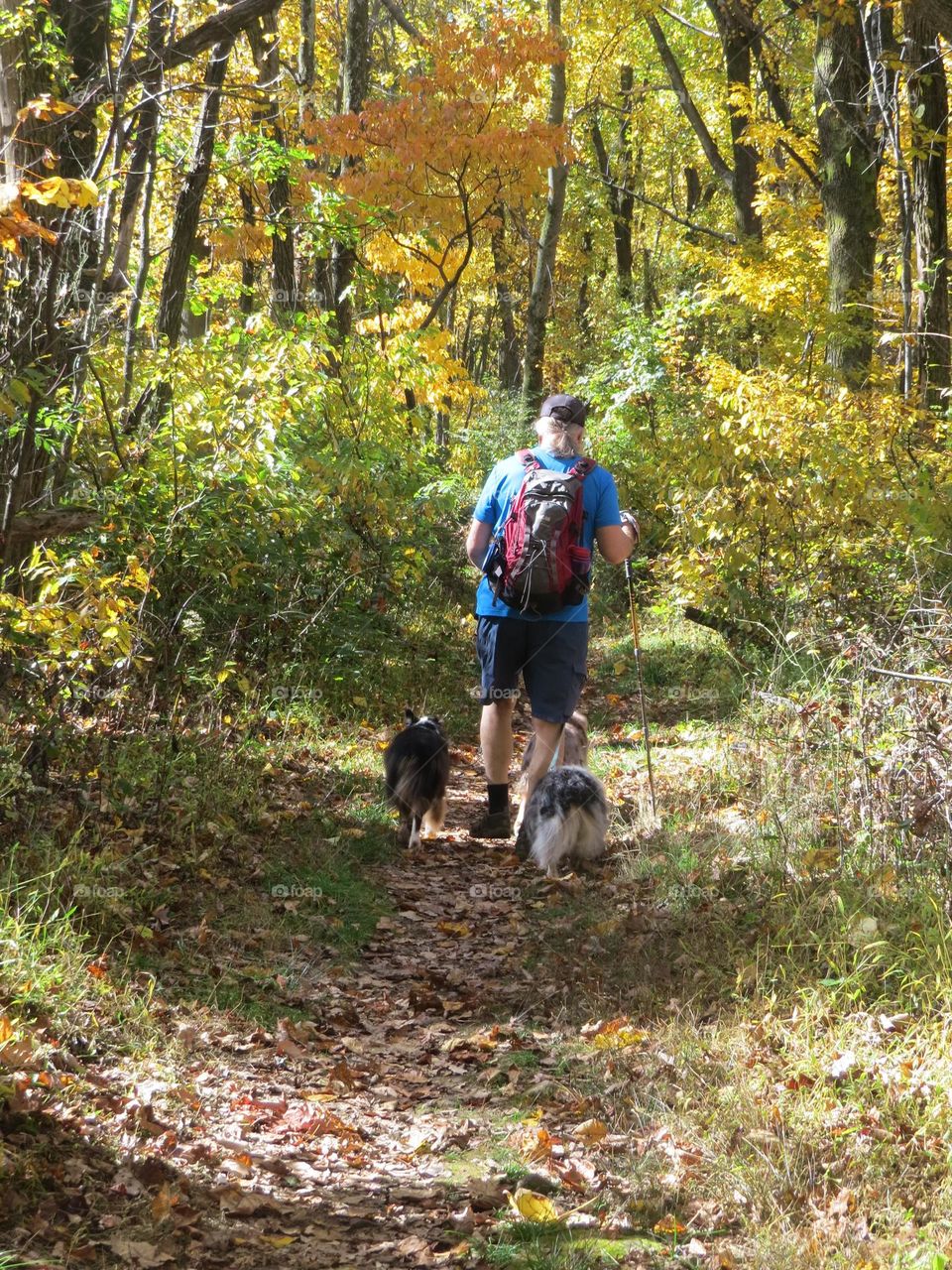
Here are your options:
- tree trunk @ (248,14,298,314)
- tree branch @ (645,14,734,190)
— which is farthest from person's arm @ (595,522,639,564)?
tree branch @ (645,14,734,190)

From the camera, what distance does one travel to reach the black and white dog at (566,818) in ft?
20.0

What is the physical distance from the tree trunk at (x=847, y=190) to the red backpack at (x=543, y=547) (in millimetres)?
5833

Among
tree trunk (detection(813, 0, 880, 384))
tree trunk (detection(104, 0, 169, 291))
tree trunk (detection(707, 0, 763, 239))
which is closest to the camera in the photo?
tree trunk (detection(104, 0, 169, 291))

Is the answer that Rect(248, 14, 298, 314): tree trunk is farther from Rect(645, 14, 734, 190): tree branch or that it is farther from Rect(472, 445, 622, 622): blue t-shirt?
Rect(645, 14, 734, 190): tree branch

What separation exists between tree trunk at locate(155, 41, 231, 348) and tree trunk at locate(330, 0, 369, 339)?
72.2 inches

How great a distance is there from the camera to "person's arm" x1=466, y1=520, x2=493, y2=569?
627cm

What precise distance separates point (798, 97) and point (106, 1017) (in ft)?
81.8

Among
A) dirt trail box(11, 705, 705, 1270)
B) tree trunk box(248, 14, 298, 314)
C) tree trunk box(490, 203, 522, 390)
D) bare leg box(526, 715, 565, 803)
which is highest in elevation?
tree trunk box(490, 203, 522, 390)

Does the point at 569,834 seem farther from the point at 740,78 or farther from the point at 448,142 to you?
the point at 740,78

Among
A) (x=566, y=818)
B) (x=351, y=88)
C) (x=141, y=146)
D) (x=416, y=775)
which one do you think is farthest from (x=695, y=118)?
(x=566, y=818)

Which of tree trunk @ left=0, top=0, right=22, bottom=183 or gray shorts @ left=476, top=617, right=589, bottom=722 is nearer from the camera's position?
tree trunk @ left=0, top=0, right=22, bottom=183

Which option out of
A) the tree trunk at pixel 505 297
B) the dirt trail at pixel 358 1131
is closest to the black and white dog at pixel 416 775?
the dirt trail at pixel 358 1131

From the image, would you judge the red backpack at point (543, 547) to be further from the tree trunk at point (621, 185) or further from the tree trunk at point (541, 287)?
the tree trunk at point (621, 185)

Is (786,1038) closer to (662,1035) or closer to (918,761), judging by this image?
(662,1035)
